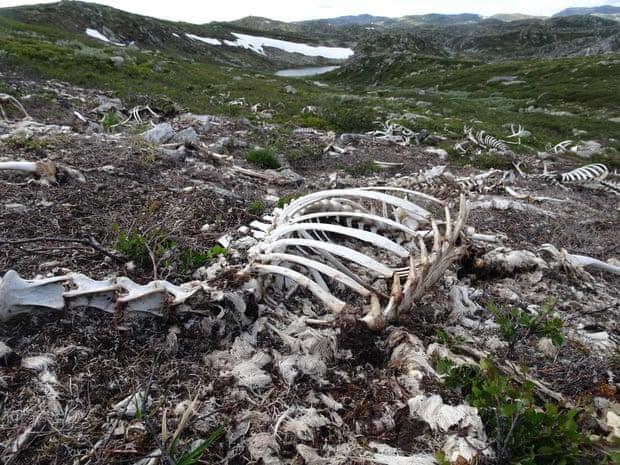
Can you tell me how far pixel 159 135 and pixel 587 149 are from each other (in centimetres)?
1562

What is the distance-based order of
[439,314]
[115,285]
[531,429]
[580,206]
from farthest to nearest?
[580,206], [439,314], [115,285], [531,429]

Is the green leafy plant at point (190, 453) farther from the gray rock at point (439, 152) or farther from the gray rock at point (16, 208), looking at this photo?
the gray rock at point (439, 152)

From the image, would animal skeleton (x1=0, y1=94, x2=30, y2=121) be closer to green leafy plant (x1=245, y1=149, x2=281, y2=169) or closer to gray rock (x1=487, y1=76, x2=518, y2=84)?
green leafy plant (x1=245, y1=149, x2=281, y2=169)

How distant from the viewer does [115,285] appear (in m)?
2.52

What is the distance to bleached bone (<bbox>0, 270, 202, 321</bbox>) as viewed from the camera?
2.27 metres

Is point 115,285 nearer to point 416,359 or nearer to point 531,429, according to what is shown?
point 416,359

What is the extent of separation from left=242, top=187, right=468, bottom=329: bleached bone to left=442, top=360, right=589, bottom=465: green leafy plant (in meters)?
0.70

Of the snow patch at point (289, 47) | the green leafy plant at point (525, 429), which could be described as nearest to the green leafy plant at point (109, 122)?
the green leafy plant at point (525, 429)

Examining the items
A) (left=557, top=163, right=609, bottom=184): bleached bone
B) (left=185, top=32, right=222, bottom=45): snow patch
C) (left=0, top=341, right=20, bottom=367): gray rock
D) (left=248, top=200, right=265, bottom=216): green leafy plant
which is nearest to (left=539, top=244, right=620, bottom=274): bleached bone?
(left=248, top=200, right=265, bottom=216): green leafy plant

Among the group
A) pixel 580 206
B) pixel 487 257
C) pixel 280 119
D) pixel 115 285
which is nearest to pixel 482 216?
pixel 487 257

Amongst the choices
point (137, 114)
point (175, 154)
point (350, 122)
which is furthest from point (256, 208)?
point (350, 122)

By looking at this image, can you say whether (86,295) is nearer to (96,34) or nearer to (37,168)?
(37,168)

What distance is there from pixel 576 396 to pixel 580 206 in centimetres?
653

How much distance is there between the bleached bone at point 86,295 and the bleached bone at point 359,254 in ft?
1.97
